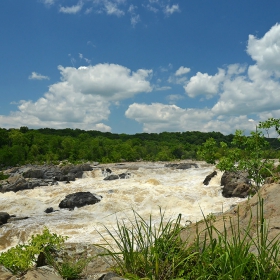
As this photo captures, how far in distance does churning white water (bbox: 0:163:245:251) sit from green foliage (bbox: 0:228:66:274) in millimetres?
6756

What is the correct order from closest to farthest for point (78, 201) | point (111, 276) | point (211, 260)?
1. point (211, 260)
2. point (111, 276)
3. point (78, 201)

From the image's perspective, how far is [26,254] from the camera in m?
4.75

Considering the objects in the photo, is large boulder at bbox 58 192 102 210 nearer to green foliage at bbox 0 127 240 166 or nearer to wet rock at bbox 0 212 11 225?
wet rock at bbox 0 212 11 225

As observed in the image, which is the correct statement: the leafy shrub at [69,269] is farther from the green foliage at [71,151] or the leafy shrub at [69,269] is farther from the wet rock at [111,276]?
the green foliage at [71,151]

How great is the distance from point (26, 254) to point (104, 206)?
602 inches

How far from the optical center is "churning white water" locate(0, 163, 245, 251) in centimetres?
1473

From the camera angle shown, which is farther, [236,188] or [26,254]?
[236,188]

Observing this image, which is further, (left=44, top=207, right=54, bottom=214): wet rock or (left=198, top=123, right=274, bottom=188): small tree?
(left=44, top=207, right=54, bottom=214): wet rock

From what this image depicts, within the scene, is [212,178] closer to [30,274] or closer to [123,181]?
[123,181]

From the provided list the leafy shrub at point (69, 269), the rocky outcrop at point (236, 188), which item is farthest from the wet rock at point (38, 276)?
the rocky outcrop at point (236, 188)

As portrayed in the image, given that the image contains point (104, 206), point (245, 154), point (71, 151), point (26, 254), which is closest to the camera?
point (26, 254)

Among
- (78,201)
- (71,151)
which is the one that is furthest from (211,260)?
(71,151)

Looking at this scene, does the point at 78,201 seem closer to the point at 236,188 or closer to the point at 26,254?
the point at 236,188

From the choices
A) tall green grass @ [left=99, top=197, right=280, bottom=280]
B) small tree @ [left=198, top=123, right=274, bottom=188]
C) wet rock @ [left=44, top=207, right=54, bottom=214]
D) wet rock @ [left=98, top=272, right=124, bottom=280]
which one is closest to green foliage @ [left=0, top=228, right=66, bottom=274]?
wet rock @ [left=98, top=272, right=124, bottom=280]
